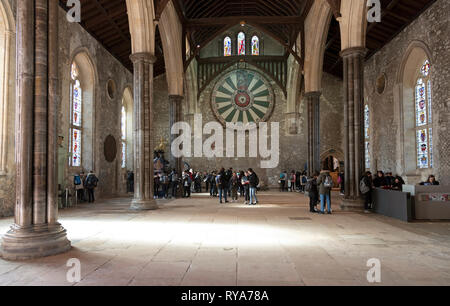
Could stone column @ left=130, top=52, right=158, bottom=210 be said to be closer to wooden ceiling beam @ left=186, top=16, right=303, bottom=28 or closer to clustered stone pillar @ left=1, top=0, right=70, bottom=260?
clustered stone pillar @ left=1, top=0, right=70, bottom=260

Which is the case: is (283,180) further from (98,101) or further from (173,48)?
(98,101)

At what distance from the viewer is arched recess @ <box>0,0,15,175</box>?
874 centimetres

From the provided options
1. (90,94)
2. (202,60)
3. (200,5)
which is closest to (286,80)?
(202,60)

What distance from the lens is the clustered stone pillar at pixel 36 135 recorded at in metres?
4.64

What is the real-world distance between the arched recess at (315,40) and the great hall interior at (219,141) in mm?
93

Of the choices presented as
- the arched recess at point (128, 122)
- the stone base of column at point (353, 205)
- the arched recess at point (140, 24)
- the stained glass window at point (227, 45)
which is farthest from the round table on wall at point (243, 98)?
the stone base of column at point (353, 205)

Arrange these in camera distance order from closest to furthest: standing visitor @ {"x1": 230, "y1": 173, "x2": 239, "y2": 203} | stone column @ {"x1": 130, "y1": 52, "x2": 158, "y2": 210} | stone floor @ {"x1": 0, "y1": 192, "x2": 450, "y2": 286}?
1. stone floor @ {"x1": 0, "y1": 192, "x2": 450, "y2": 286}
2. stone column @ {"x1": 130, "y1": 52, "x2": 158, "y2": 210}
3. standing visitor @ {"x1": 230, "y1": 173, "x2": 239, "y2": 203}

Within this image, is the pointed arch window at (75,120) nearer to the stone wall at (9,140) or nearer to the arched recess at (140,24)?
the stone wall at (9,140)

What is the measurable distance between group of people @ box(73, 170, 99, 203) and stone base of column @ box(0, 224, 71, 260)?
7514 mm

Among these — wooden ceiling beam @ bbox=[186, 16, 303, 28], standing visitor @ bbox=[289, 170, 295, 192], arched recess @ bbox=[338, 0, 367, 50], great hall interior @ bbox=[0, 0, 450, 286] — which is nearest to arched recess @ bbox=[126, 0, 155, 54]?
great hall interior @ bbox=[0, 0, 450, 286]

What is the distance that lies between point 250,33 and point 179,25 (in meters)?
7.09

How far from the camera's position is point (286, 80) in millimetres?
20984

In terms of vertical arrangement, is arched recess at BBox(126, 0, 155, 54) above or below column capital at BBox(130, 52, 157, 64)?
above

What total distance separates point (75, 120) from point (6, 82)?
4.47 metres
